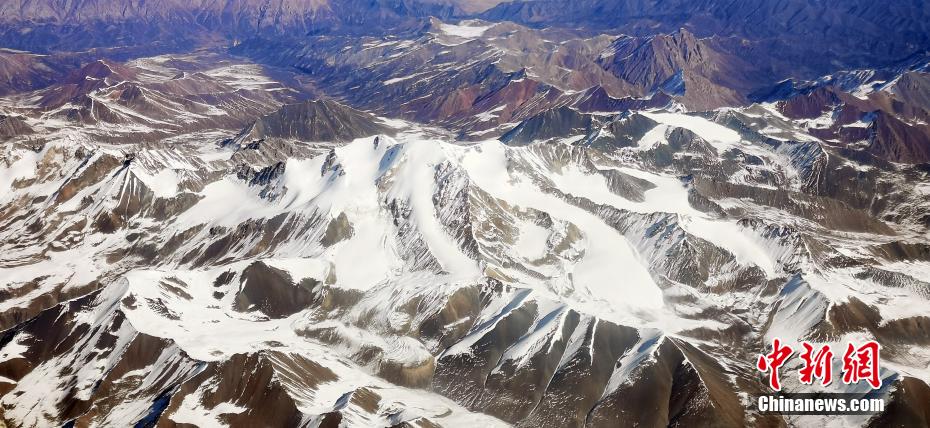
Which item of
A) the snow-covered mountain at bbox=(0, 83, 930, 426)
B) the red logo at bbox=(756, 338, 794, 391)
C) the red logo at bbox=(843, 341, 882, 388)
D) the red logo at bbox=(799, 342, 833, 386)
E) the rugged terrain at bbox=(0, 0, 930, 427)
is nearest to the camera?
the red logo at bbox=(843, 341, 882, 388)

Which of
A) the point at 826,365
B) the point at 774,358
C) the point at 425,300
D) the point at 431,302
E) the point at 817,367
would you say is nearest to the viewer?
the point at 774,358

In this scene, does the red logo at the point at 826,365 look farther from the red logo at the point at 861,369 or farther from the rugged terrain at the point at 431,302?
the rugged terrain at the point at 431,302

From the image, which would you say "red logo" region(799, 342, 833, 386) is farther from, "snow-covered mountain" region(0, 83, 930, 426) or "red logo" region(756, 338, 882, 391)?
"snow-covered mountain" region(0, 83, 930, 426)

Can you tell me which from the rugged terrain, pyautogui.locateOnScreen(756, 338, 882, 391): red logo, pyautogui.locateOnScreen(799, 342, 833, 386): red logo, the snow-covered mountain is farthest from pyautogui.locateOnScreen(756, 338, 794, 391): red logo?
pyautogui.locateOnScreen(799, 342, 833, 386): red logo

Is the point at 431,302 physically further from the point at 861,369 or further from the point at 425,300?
the point at 861,369

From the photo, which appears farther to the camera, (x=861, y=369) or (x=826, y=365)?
(x=826, y=365)

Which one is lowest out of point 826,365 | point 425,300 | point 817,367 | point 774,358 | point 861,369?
point 817,367

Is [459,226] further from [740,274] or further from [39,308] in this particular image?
[39,308]

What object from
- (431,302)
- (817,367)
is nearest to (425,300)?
(431,302)

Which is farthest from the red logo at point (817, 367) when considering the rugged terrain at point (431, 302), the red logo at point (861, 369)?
the rugged terrain at point (431, 302)
